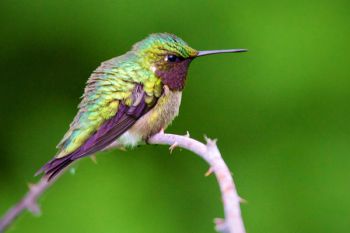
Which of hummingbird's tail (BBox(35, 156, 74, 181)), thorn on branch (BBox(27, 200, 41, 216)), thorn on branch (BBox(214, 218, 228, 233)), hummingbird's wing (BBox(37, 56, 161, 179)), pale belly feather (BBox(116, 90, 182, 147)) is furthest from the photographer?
pale belly feather (BBox(116, 90, 182, 147))

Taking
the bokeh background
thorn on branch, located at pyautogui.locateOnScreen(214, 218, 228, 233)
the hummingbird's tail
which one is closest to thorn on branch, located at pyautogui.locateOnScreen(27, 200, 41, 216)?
the hummingbird's tail

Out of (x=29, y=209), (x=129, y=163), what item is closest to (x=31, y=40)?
(x=129, y=163)

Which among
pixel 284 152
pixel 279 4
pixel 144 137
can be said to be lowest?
pixel 284 152

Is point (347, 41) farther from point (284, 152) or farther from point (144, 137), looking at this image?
point (144, 137)

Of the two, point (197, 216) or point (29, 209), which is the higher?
point (29, 209)

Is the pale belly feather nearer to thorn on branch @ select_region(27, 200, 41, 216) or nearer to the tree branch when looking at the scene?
the tree branch

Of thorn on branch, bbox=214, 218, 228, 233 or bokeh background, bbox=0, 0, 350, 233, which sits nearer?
thorn on branch, bbox=214, 218, 228, 233
